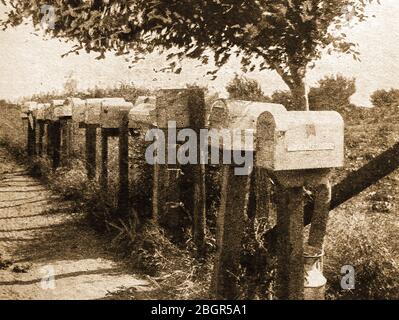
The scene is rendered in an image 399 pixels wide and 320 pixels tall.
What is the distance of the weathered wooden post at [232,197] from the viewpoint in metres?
3.25

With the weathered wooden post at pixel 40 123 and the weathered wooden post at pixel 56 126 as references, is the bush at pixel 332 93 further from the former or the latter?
the weathered wooden post at pixel 40 123

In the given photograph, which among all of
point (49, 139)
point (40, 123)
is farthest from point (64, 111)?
point (40, 123)

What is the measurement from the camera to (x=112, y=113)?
5.95m

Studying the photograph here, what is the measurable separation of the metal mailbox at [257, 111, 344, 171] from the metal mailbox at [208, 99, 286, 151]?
10.9 inches

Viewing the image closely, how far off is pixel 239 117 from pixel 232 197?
1.82ft

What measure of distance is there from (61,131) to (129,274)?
23.4 ft

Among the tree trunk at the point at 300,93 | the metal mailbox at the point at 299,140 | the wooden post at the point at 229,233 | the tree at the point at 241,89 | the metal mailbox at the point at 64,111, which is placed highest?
the tree at the point at 241,89

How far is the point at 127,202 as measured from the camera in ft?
18.2

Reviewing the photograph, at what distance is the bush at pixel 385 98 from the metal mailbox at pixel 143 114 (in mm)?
9702

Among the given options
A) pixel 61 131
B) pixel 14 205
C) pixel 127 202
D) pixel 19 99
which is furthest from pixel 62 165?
pixel 19 99

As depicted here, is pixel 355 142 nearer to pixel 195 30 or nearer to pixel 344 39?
pixel 344 39

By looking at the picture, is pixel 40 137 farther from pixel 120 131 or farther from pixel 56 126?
pixel 120 131

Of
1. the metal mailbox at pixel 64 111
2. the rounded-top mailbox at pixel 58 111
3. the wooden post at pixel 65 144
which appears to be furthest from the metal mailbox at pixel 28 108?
the metal mailbox at pixel 64 111

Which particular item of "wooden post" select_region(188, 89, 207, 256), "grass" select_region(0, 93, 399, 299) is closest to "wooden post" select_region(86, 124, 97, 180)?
"grass" select_region(0, 93, 399, 299)
